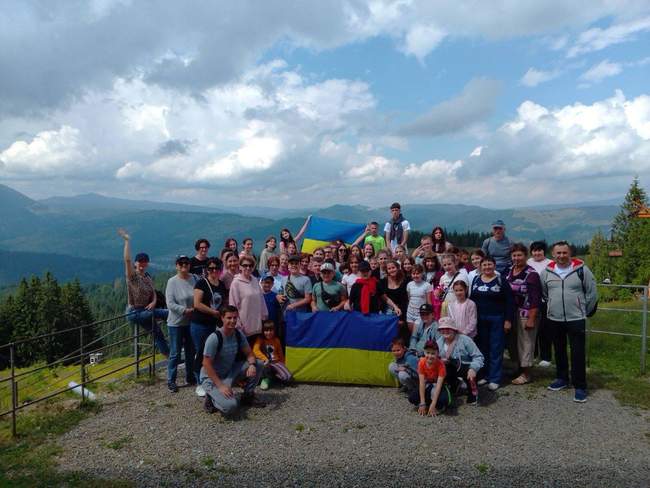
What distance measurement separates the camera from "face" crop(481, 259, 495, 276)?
793cm

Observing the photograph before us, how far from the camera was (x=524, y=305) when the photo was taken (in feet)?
26.9

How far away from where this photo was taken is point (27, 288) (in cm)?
5862

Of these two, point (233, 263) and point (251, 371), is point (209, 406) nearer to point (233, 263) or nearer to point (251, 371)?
point (251, 371)

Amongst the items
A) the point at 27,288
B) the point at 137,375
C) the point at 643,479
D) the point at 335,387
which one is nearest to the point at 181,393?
the point at 137,375

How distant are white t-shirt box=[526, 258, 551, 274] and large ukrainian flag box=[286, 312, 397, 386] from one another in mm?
2644

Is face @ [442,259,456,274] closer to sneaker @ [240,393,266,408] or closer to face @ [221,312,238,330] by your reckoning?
face @ [221,312,238,330]

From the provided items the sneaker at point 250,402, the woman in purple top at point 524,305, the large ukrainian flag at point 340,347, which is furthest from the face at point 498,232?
the sneaker at point 250,402

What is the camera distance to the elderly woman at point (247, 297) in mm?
8164

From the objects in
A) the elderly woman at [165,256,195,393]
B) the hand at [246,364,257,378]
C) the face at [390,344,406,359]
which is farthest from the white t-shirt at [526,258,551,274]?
the elderly woman at [165,256,195,393]

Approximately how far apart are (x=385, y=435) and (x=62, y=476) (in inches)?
157

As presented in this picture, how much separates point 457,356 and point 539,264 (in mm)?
2392

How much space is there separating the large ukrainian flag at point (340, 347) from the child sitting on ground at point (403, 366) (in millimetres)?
266

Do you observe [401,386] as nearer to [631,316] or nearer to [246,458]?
[246,458]

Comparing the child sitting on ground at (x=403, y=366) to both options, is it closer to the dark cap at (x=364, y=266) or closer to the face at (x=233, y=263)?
the dark cap at (x=364, y=266)
